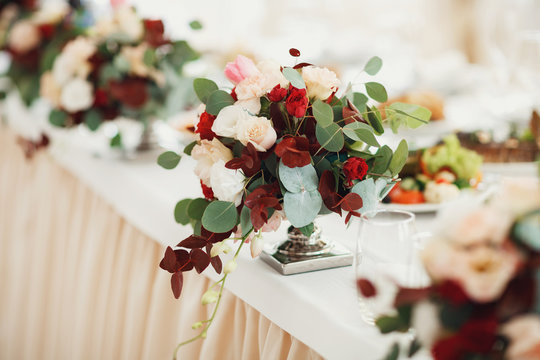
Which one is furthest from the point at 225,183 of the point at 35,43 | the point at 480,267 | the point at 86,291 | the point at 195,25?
the point at 35,43

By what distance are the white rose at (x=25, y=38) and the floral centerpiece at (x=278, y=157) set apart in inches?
44.3

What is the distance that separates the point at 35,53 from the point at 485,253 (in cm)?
163

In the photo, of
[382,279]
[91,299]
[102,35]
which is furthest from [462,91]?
[382,279]

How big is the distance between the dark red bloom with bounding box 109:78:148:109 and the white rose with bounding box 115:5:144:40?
121mm

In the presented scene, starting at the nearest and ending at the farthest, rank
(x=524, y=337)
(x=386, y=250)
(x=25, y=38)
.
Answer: (x=524, y=337) → (x=386, y=250) → (x=25, y=38)

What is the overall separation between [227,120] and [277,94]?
0.07 m

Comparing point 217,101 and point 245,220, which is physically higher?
point 217,101

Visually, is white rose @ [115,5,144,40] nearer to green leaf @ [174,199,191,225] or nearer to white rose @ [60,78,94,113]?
white rose @ [60,78,94,113]

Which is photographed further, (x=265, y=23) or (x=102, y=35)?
(x=265, y=23)

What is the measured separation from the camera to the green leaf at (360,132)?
0.69 metres

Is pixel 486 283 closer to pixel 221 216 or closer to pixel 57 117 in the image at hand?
pixel 221 216

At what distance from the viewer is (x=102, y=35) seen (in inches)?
55.1

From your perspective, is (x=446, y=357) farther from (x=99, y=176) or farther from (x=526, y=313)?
(x=99, y=176)

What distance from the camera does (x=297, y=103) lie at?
0.68 metres
